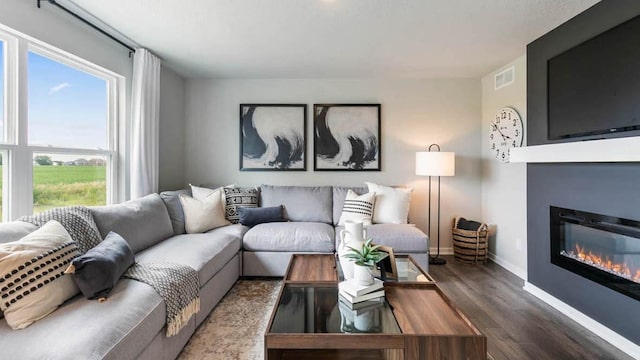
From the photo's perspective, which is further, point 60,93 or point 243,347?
point 60,93

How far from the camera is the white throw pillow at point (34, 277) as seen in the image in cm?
127

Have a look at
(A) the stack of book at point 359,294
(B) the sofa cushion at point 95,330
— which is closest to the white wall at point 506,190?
(A) the stack of book at point 359,294

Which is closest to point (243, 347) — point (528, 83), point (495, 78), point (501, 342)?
point (501, 342)

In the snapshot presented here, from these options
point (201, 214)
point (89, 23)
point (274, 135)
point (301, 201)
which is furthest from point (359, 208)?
point (89, 23)

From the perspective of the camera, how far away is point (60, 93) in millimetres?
2422

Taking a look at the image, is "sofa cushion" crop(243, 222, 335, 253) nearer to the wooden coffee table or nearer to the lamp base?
the wooden coffee table

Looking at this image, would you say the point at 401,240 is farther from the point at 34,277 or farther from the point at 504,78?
the point at 34,277

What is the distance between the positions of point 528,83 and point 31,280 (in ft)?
13.1

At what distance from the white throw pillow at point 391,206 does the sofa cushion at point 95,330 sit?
2.47 m

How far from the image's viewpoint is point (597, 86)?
7.04 ft

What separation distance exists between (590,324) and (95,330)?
10.1 ft

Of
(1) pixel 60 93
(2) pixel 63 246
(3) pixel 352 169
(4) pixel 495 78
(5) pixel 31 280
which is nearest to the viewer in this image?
(5) pixel 31 280

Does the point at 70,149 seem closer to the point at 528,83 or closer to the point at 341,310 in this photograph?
the point at 341,310

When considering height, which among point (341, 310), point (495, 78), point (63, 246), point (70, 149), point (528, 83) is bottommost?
point (341, 310)
